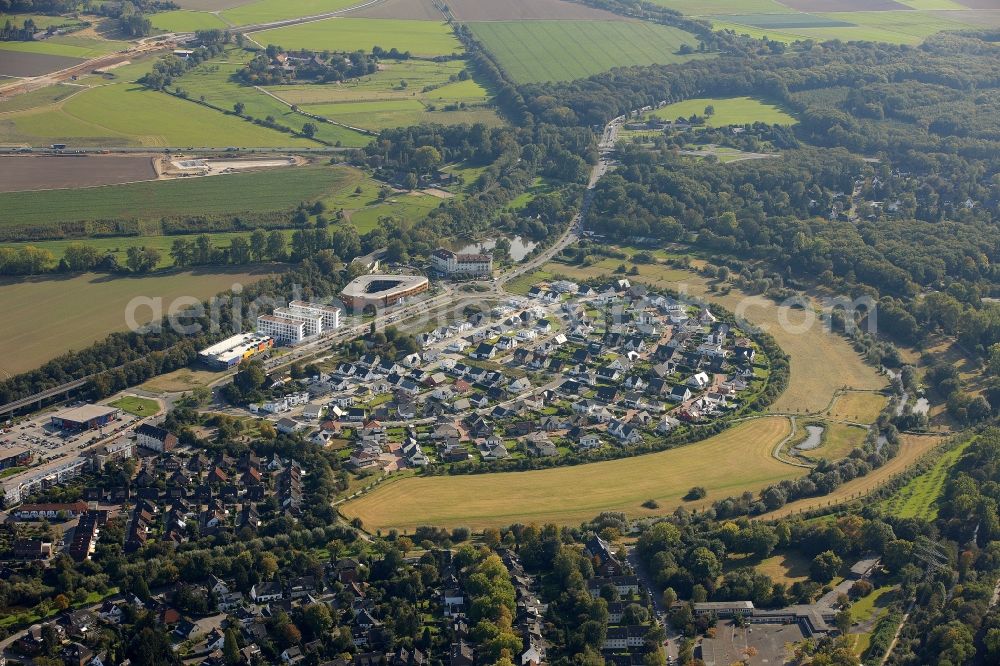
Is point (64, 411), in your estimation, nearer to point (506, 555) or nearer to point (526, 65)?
point (506, 555)

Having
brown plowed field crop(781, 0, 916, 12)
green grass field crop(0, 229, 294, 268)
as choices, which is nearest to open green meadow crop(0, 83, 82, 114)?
green grass field crop(0, 229, 294, 268)

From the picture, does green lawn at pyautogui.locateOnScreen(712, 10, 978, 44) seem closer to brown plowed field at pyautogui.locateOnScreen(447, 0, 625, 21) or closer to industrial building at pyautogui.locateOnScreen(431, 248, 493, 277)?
brown plowed field at pyautogui.locateOnScreen(447, 0, 625, 21)

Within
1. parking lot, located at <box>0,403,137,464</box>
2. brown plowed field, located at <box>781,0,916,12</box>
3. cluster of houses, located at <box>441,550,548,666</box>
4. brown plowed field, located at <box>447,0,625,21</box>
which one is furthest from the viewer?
brown plowed field, located at <box>781,0,916,12</box>

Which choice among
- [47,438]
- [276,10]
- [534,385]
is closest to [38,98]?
[276,10]

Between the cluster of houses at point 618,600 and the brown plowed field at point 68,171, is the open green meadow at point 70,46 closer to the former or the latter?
the brown plowed field at point 68,171

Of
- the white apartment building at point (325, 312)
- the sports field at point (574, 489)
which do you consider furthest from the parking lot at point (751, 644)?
the white apartment building at point (325, 312)

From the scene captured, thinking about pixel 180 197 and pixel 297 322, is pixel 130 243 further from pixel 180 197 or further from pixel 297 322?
pixel 297 322

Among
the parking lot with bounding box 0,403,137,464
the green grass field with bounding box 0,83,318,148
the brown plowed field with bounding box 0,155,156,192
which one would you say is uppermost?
the green grass field with bounding box 0,83,318,148
